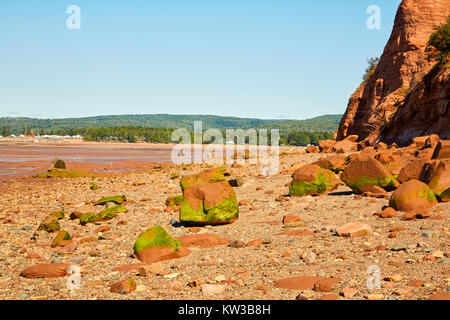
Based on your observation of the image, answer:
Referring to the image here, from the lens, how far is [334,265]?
690 centimetres

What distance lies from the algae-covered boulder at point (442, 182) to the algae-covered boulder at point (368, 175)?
1670mm

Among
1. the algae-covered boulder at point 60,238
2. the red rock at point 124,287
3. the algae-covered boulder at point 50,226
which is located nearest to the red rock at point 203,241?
the red rock at point 124,287

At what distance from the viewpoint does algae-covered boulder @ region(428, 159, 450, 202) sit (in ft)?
34.1

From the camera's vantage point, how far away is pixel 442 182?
35.1 feet

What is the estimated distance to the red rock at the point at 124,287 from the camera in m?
6.23

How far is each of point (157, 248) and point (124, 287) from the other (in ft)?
6.56

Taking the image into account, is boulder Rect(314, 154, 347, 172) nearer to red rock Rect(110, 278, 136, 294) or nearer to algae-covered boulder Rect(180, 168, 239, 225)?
algae-covered boulder Rect(180, 168, 239, 225)

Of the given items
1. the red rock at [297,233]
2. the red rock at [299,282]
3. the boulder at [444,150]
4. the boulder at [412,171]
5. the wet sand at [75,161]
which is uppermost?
the boulder at [444,150]

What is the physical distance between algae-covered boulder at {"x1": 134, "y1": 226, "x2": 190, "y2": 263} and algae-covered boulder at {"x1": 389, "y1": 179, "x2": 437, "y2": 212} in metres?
4.93

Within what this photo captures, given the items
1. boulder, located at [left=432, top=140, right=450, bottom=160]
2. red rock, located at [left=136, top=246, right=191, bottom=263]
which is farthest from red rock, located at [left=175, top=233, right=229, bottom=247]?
boulder, located at [left=432, top=140, right=450, bottom=160]

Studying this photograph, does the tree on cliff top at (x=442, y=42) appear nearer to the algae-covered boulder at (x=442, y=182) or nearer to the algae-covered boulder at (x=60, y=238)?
the algae-covered boulder at (x=442, y=182)
